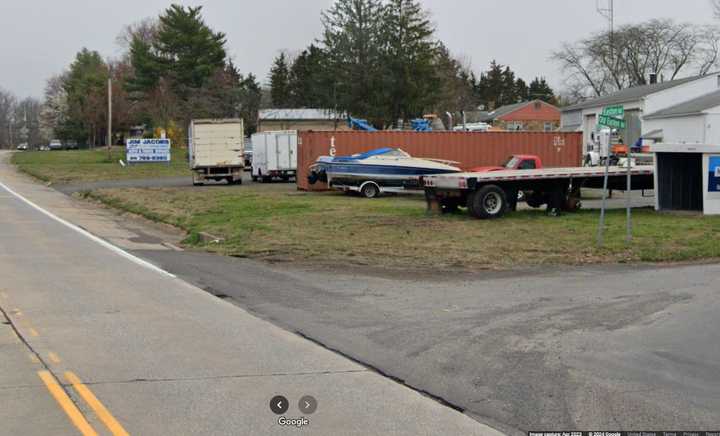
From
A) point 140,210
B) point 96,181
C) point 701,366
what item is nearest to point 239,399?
point 701,366

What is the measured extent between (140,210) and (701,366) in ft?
72.3

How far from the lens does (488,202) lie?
68.1 ft

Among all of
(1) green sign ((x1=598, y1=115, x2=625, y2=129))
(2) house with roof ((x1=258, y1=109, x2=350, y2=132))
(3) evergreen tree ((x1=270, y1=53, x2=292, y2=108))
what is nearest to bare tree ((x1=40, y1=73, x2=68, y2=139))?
(3) evergreen tree ((x1=270, y1=53, x2=292, y2=108))

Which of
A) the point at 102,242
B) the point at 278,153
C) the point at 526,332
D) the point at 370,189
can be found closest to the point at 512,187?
the point at 370,189

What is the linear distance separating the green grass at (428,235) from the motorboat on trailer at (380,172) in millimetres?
3737

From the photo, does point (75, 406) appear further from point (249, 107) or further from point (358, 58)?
point (249, 107)

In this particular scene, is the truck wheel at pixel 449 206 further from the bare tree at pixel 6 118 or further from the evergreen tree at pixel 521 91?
the bare tree at pixel 6 118

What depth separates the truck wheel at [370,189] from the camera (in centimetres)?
2984

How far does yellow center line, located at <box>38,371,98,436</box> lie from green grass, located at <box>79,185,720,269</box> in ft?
27.7

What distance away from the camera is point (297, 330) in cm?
948

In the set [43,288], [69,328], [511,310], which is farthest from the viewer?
[43,288]

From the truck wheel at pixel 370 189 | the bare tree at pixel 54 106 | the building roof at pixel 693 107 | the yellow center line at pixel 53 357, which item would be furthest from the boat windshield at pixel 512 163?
the bare tree at pixel 54 106

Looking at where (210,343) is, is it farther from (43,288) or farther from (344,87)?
(344,87)

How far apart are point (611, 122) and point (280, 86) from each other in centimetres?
8806
